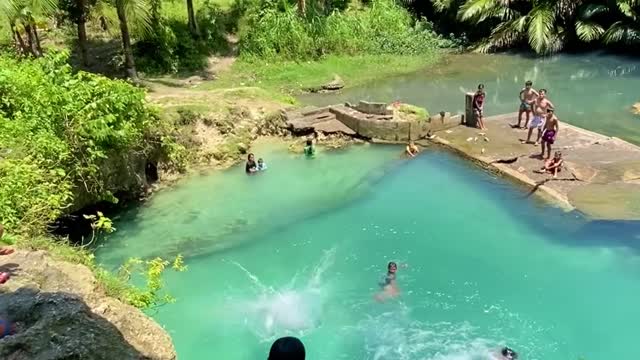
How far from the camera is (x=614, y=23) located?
29188 millimetres

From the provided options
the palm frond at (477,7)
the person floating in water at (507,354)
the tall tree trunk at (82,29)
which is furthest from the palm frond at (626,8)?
the person floating in water at (507,354)

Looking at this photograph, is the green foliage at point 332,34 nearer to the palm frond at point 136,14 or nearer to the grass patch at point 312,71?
the grass patch at point 312,71

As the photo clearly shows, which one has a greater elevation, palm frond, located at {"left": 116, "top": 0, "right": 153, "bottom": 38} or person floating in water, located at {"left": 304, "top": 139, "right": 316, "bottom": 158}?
palm frond, located at {"left": 116, "top": 0, "right": 153, "bottom": 38}

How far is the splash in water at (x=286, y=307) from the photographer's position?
11.6 m

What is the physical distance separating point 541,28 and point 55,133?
22725mm

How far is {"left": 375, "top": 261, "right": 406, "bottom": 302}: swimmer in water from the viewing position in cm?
1234

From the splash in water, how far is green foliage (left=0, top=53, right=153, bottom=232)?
4.00 meters

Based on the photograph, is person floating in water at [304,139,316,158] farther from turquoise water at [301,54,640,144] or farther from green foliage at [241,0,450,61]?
green foliage at [241,0,450,61]

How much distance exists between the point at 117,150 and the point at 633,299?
1143 cm

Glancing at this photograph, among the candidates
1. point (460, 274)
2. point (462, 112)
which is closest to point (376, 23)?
point (462, 112)

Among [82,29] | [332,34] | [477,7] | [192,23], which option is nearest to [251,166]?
[82,29]

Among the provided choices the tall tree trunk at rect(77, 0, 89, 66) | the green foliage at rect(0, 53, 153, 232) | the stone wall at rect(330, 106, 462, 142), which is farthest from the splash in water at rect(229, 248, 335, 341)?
the tall tree trunk at rect(77, 0, 89, 66)

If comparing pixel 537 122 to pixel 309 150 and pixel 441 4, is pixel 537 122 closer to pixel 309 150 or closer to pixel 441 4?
pixel 309 150

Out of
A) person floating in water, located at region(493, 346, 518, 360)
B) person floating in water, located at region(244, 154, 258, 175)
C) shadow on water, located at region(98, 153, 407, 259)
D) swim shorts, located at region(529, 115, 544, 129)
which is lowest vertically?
person floating in water, located at region(493, 346, 518, 360)
